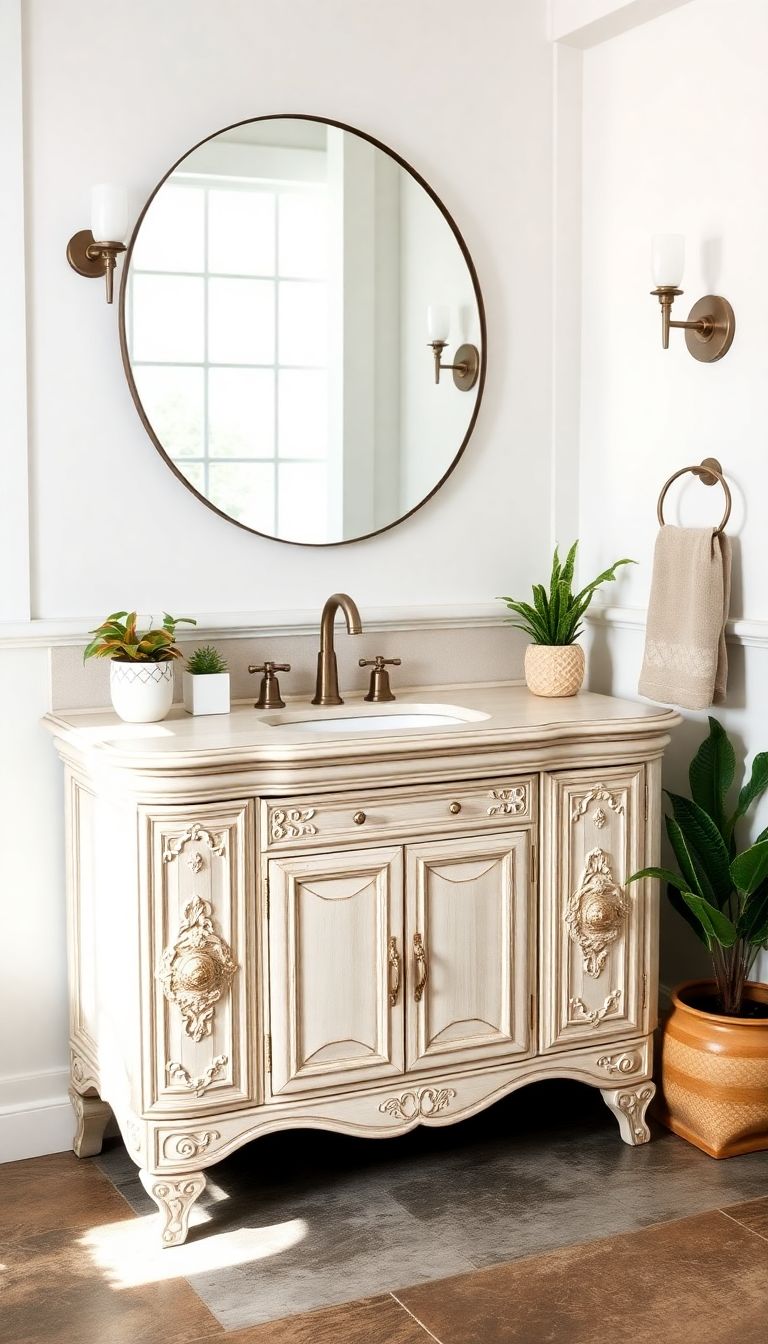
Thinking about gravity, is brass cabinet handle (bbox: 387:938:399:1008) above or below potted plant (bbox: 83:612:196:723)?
below

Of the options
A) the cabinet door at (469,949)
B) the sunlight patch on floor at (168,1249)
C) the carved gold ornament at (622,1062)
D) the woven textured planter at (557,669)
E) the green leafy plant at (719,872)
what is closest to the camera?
the sunlight patch on floor at (168,1249)

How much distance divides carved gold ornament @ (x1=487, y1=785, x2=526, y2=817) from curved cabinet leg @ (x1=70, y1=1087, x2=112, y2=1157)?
92 cm

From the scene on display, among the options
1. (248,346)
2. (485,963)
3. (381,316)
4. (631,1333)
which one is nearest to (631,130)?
(381,316)

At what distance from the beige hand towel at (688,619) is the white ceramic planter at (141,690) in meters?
0.95

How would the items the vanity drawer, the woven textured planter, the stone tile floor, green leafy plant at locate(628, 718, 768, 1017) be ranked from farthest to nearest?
the woven textured planter, green leafy plant at locate(628, 718, 768, 1017), the vanity drawer, the stone tile floor

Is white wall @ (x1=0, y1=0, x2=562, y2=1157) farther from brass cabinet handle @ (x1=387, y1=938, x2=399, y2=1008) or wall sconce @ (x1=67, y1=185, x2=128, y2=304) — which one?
brass cabinet handle @ (x1=387, y1=938, x2=399, y2=1008)

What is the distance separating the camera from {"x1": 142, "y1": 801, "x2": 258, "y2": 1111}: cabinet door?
2.23 meters

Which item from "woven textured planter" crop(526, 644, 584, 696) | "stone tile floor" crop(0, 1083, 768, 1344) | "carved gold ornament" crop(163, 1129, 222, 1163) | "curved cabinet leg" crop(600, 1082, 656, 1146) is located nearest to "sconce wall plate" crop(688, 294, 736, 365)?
"woven textured planter" crop(526, 644, 584, 696)

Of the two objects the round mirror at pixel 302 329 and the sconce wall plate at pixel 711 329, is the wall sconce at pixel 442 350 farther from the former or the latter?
the sconce wall plate at pixel 711 329

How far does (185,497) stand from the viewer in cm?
272

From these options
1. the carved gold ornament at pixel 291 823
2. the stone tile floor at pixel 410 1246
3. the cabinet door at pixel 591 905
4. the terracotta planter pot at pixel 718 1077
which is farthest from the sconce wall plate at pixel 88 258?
the terracotta planter pot at pixel 718 1077

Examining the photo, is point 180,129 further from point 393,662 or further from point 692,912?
point 692,912

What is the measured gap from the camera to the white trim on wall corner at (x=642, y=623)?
2.64 meters

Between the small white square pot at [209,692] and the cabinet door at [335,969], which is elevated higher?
the small white square pot at [209,692]
